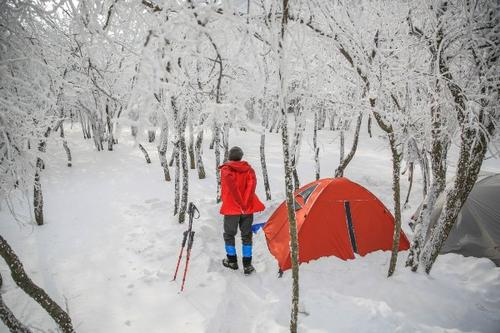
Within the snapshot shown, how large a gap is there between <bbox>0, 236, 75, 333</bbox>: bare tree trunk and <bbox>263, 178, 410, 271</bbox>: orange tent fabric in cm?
324

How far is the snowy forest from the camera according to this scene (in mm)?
1908

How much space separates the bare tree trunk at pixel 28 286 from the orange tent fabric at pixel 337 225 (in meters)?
3.24

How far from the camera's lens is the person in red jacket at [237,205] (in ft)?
15.4

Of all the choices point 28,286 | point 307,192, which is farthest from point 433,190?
point 28,286

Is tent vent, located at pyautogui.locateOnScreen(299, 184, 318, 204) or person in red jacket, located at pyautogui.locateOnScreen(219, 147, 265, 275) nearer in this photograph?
person in red jacket, located at pyautogui.locateOnScreen(219, 147, 265, 275)

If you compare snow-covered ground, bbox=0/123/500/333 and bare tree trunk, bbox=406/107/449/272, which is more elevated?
bare tree trunk, bbox=406/107/449/272

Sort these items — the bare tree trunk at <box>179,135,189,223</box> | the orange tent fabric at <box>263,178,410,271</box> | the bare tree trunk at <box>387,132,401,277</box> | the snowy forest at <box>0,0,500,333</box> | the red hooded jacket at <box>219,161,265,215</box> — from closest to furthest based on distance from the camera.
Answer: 1. the snowy forest at <box>0,0,500,333</box>
2. the bare tree trunk at <box>387,132,401,277</box>
3. the red hooded jacket at <box>219,161,265,215</box>
4. the orange tent fabric at <box>263,178,410,271</box>
5. the bare tree trunk at <box>179,135,189,223</box>

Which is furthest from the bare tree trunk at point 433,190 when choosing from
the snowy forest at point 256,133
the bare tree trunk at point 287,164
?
the bare tree trunk at point 287,164

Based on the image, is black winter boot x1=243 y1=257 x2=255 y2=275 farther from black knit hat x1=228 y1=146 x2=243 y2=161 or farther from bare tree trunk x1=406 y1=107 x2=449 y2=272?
bare tree trunk x1=406 y1=107 x2=449 y2=272

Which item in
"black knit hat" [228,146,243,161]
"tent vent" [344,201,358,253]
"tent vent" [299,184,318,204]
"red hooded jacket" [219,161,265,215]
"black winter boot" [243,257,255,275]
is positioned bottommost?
"black winter boot" [243,257,255,275]

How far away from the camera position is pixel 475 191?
5.78 meters

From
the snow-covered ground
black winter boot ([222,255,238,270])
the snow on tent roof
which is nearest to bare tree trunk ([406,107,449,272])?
the snow-covered ground

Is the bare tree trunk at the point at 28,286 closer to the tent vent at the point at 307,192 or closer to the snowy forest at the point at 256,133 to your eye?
the snowy forest at the point at 256,133

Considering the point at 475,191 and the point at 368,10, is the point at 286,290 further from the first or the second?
the point at 475,191
